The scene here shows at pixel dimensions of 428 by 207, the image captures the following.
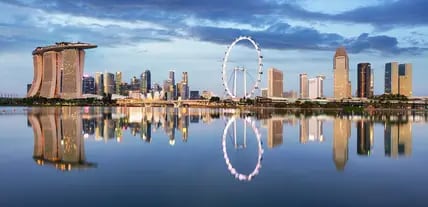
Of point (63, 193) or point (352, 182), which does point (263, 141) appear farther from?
point (63, 193)

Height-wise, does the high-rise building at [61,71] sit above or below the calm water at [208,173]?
above

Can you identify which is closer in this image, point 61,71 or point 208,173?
point 208,173

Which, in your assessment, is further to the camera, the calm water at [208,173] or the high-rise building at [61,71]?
the high-rise building at [61,71]

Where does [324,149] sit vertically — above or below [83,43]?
below

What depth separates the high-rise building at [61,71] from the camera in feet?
572

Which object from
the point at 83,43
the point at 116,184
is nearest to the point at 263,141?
the point at 116,184

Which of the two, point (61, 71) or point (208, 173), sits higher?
point (61, 71)

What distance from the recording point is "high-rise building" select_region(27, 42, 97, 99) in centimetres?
17438

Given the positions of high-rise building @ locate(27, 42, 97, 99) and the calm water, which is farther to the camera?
high-rise building @ locate(27, 42, 97, 99)

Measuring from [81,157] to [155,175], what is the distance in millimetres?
4842

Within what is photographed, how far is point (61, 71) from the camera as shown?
180 meters

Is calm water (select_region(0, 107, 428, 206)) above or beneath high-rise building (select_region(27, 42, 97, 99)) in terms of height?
beneath

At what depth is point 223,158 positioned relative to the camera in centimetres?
1742

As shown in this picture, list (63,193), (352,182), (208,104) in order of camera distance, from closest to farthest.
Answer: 1. (63,193)
2. (352,182)
3. (208,104)
